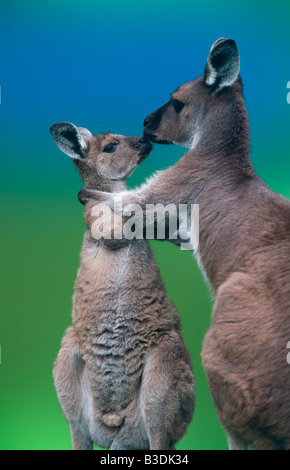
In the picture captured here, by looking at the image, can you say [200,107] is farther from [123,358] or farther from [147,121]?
[123,358]

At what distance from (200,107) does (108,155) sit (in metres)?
0.74

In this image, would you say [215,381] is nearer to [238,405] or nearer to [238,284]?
[238,405]

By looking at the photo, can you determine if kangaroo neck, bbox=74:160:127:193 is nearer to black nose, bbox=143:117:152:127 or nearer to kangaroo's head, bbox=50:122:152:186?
kangaroo's head, bbox=50:122:152:186

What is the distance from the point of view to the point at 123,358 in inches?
158

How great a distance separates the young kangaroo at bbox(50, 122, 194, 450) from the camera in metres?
3.91

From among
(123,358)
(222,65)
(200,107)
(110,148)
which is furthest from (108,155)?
(123,358)

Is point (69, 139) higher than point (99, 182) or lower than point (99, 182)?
higher

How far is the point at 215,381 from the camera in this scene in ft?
11.0

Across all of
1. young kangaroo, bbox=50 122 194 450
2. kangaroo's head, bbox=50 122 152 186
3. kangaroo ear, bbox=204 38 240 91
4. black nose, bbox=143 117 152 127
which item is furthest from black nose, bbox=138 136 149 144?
kangaroo ear, bbox=204 38 240 91

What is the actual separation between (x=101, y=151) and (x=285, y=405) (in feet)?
7.38

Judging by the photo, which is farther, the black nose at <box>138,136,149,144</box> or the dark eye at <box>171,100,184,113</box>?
the black nose at <box>138,136,149,144</box>

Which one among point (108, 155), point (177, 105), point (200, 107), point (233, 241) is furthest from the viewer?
point (108, 155)

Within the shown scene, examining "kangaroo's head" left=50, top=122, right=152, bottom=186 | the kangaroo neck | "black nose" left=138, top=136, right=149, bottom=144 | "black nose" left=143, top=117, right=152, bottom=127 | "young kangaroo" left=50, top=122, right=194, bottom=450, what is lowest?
"young kangaroo" left=50, top=122, right=194, bottom=450
